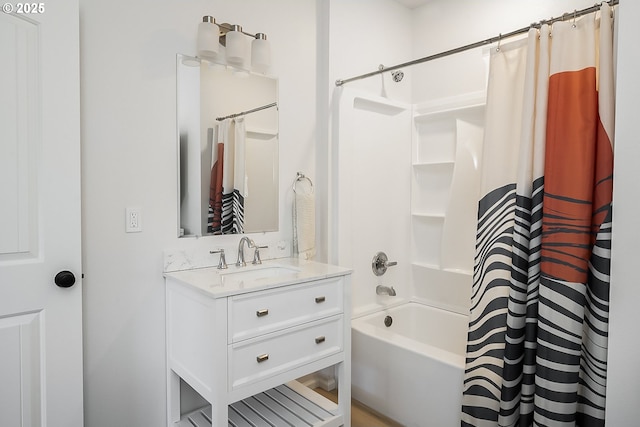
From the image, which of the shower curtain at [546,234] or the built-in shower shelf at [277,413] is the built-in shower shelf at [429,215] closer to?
the shower curtain at [546,234]

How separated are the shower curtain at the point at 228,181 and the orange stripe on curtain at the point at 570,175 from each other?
4.87ft

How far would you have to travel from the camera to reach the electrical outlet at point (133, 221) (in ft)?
6.02

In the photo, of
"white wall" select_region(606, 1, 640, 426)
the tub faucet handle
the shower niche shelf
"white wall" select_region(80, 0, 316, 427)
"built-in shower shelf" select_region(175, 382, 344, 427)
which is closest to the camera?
"white wall" select_region(606, 1, 640, 426)

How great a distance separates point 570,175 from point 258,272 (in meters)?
1.50

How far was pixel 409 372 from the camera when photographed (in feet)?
7.02

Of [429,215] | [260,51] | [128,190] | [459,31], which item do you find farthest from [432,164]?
[128,190]

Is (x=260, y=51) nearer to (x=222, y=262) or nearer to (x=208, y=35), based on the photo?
(x=208, y=35)

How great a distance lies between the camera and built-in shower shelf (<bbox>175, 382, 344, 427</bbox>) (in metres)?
1.93

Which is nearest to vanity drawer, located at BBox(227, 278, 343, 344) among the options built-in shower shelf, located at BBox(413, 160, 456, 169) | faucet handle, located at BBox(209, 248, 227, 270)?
faucet handle, located at BBox(209, 248, 227, 270)

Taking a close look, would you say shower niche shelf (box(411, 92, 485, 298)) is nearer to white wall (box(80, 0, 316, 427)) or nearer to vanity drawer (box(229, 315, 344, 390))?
vanity drawer (box(229, 315, 344, 390))

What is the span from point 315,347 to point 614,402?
116cm

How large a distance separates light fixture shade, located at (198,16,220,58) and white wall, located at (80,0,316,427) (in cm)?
8

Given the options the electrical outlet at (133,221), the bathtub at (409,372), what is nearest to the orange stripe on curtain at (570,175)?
the bathtub at (409,372)

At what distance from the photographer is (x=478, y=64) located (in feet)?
8.79
